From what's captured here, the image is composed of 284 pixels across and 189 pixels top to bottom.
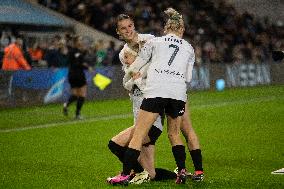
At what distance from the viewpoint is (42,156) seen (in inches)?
500

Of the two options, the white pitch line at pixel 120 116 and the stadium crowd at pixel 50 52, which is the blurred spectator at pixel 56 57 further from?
the white pitch line at pixel 120 116

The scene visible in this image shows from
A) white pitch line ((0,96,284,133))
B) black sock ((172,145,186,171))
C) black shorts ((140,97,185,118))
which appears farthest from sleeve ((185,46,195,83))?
white pitch line ((0,96,284,133))

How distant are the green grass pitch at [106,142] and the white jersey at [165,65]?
1191 mm

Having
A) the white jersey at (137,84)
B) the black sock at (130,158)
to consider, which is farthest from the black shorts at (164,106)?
the black sock at (130,158)

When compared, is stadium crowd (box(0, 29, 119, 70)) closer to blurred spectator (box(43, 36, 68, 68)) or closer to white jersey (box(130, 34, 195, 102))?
blurred spectator (box(43, 36, 68, 68))

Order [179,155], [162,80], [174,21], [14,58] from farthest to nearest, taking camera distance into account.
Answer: [14,58] → [179,155] → [174,21] → [162,80]

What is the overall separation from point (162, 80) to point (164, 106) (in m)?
0.33

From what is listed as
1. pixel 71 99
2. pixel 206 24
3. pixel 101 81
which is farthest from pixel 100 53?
pixel 206 24

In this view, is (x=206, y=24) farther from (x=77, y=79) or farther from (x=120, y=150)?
(x=120, y=150)

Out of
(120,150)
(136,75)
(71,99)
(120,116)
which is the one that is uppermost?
(136,75)

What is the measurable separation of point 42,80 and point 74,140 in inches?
358

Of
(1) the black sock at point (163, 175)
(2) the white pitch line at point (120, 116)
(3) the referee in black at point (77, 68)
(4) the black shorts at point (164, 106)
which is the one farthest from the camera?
(3) the referee in black at point (77, 68)

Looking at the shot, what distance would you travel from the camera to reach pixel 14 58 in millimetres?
23594

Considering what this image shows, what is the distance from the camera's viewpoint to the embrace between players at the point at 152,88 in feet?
29.7
